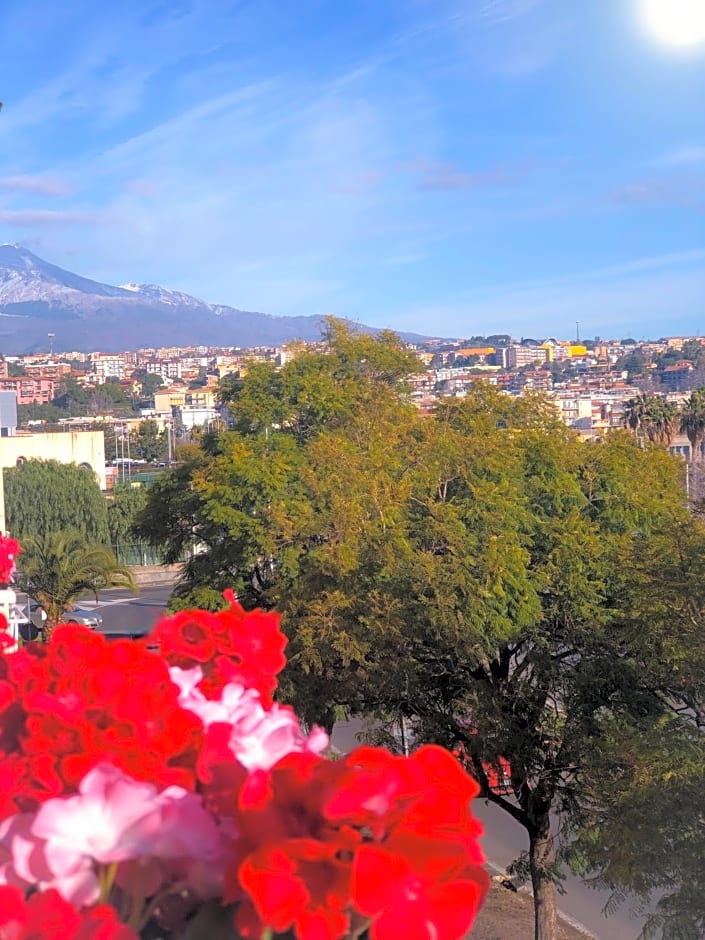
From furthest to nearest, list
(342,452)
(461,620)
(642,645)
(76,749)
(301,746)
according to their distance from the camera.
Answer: (342,452) → (461,620) → (642,645) → (301,746) → (76,749)

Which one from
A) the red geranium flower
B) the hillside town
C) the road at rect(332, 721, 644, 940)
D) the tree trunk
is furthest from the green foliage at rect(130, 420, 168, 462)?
the red geranium flower

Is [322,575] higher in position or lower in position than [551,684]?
higher

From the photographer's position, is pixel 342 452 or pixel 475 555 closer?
pixel 475 555

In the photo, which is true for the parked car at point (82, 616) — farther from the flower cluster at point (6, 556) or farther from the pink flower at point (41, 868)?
the pink flower at point (41, 868)

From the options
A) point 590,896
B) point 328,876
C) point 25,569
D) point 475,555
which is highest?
point 328,876

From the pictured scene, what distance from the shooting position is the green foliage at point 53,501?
49.5 metres

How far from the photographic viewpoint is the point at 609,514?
1455cm

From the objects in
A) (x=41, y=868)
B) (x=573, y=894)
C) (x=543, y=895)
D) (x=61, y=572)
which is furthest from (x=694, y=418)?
(x=41, y=868)

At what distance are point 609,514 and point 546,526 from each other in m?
1.10

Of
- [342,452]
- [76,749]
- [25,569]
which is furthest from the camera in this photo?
[25,569]

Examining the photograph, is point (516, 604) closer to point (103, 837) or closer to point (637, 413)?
point (103, 837)

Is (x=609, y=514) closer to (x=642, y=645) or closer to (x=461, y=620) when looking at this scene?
(x=461, y=620)

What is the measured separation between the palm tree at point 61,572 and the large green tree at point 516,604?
451 centimetres

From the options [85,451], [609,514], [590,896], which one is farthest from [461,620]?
[85,451]
